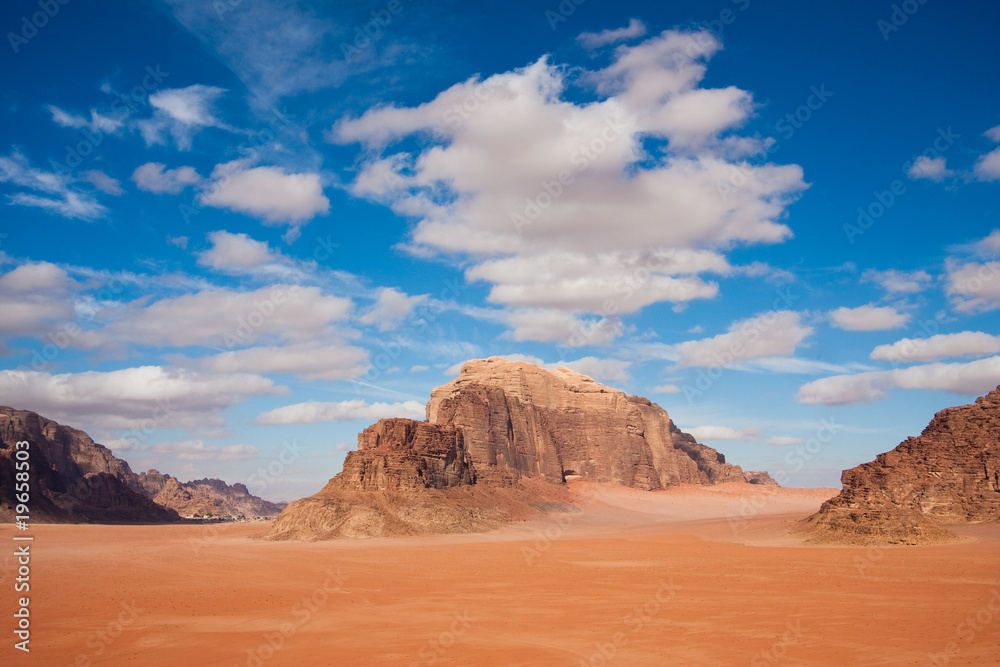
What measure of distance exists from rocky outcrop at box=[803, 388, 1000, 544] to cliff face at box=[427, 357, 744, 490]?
43.2 meters

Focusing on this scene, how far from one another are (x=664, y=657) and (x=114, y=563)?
29658mm

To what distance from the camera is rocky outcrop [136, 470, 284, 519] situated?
142938 mm

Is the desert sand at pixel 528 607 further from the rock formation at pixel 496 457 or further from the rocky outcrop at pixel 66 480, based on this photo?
the rocky outcrop at pixel 66 480

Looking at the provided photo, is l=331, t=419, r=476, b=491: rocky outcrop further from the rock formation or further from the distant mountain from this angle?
the distant mountain

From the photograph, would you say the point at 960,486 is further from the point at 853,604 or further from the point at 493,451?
the point at 493,451

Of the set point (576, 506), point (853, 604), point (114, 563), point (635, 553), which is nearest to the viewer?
point (853, 604)

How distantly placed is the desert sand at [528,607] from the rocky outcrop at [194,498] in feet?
393

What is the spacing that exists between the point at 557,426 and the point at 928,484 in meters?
61.8

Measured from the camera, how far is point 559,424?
99562 mm

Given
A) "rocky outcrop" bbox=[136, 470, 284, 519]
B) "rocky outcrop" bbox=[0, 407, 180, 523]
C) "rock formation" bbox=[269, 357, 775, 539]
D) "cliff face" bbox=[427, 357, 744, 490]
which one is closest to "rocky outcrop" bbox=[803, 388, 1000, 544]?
"rock formation" bbox=[269, 357, 775, 539]

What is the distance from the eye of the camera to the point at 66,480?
112750 mm

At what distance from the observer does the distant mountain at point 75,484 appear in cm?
7825

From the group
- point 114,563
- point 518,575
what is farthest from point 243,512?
point 518,575

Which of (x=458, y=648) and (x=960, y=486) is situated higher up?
(x=960, y=486)
